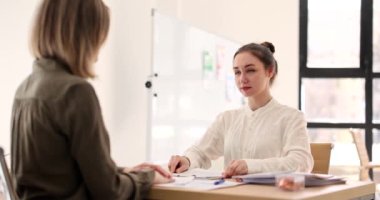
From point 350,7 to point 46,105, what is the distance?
5561mm

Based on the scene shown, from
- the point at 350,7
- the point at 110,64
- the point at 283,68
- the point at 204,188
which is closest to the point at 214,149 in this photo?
the point at 204,188

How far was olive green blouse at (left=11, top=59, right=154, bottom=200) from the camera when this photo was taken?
1.43 metres

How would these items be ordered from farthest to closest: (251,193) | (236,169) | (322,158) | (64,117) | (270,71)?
(322,158), (270,71), (236,169), (251,193), (64,117)

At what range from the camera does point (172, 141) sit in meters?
4.39

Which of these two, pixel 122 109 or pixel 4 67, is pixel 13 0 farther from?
pixel 122 109

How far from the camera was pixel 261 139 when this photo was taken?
2369 millimetres

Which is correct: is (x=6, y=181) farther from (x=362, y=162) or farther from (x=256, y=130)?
(x=362, y=162)

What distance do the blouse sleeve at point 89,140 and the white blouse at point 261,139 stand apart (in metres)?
0.84

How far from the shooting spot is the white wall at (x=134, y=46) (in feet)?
11.3

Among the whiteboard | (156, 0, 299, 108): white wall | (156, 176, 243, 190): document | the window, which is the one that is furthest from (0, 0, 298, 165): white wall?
(156, 176, 243, 190): document

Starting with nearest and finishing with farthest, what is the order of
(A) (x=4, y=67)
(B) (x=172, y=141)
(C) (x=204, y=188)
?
(C) (x=204, y=188)
(A) (x=4, y=67)
(B) (x=172, y=141)

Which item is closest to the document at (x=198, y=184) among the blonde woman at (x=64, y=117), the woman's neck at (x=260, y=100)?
the blonde woman at (x=64, y=117)

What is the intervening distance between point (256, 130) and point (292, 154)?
0.22m

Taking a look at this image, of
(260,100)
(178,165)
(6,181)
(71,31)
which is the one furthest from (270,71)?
(6,181)
